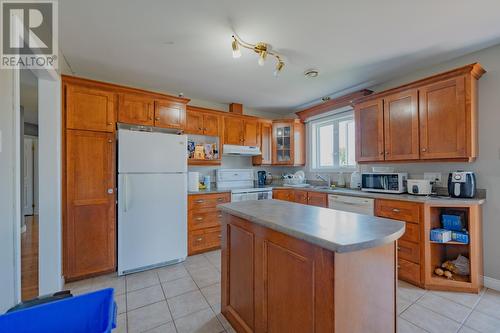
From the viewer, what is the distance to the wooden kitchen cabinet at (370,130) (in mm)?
2963

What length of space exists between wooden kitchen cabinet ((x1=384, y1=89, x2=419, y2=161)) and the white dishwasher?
2.07ft

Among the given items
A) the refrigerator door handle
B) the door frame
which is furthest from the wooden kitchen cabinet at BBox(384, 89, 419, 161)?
the door frame

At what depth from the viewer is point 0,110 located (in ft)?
3.97

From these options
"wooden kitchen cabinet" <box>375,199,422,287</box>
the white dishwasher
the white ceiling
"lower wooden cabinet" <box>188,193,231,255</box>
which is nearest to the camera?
the white ceiling

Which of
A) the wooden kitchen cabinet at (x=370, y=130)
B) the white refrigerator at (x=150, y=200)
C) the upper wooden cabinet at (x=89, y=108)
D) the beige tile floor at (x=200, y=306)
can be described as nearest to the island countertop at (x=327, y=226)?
the beige tile floor at (x=200, y=306)

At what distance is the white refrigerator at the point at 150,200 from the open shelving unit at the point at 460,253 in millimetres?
2815

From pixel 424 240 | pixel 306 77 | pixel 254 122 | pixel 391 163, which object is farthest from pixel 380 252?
pixel 254 122

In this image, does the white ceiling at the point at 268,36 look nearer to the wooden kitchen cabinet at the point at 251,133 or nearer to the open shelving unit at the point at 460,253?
the wooden kitchen cabinet at the point at 251,133

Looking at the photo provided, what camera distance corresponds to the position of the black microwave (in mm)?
2789

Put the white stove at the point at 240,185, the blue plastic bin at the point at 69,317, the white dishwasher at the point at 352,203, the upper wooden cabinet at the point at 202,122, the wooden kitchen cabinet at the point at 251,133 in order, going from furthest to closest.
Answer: the wooden kitchen cabinet at the point at 251,133 → the white stove at the point at 240,185 → the upper wooden cabinet at the point at 202,122 → the white dishwasher at the point at 352,203 → the blue plastic bin at the point at 69,317

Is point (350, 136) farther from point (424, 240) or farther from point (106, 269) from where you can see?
point (106, 269)

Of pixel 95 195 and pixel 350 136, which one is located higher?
pixel 350 136

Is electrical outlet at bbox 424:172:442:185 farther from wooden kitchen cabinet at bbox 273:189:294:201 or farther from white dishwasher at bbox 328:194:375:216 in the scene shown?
wooden kitchen cabinet at bbox 273:189:294:201

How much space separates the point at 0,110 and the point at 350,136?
3.98 metres
